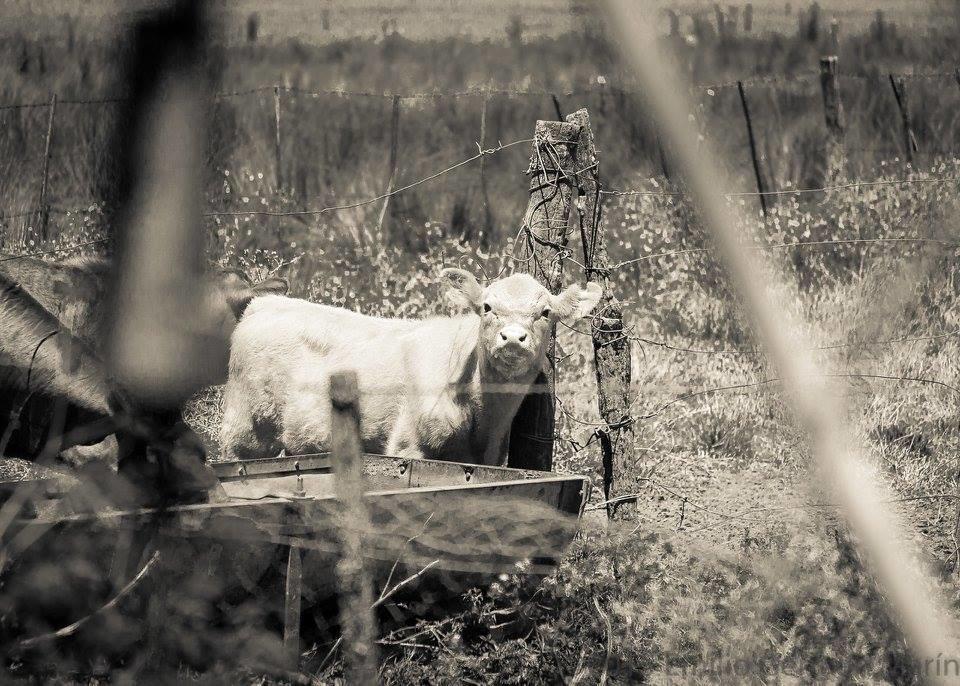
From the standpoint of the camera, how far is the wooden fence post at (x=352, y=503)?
344cm

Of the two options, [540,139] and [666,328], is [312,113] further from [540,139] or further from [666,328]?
[540,139]

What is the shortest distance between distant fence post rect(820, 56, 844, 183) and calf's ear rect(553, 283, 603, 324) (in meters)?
A: 5.41

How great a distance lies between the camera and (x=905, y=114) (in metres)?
10.8

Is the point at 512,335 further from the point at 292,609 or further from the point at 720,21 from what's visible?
the point at 720,21

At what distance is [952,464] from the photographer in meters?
7.03

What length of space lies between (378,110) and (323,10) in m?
A: 2.52

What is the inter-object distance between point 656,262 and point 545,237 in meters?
3.86

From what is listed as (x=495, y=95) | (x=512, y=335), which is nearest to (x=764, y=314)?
(x=512, y=335)

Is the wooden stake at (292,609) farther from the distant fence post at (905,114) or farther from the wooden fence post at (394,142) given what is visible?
the distant fence post at (905,114)

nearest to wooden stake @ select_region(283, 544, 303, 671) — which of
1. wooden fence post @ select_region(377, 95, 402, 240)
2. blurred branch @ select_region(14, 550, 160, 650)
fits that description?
blurred branch @ select_region(14, 550, 160, 650)

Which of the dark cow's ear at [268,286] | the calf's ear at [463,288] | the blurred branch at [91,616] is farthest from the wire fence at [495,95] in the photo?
the blurred branch at [91,616]

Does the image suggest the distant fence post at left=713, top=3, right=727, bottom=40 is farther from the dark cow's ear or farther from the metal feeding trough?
the metal feeding trough

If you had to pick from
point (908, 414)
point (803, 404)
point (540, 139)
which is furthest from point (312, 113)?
point (803, 404)

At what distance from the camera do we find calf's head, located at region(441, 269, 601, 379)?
5.93 m
